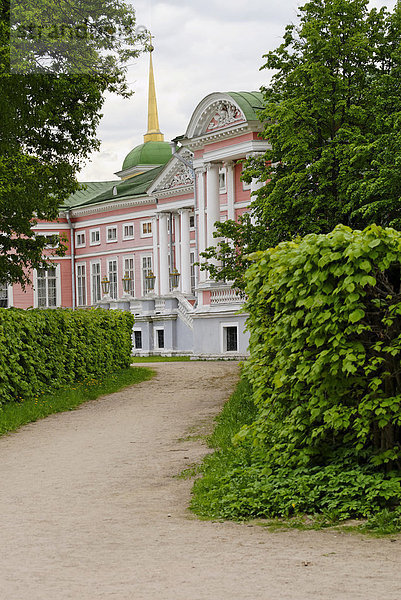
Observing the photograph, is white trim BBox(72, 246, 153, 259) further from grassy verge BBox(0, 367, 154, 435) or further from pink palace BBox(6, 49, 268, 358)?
grassy verge BBox(0, 367, 154, 435)

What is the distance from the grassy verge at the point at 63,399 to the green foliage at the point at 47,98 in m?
3.82

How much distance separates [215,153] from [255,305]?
1087 inches

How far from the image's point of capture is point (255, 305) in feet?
29.1

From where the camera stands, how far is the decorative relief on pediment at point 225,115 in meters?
34.2

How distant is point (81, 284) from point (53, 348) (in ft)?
132

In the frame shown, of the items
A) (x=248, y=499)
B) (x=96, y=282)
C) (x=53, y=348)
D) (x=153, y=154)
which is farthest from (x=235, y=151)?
(x=248, y=499)

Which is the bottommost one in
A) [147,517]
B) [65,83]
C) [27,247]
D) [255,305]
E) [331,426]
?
[147,517]

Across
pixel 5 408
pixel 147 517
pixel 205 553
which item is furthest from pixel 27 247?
pixel 205 553

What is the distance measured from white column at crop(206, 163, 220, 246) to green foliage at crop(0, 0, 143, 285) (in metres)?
13.5

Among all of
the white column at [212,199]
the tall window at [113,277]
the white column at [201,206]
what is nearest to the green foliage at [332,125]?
the white column at [212,199]

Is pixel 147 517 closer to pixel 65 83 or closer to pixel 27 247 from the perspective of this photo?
pixel 65 83

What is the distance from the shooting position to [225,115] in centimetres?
3491

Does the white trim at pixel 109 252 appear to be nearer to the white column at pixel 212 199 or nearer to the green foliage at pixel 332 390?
the white column at pixel 212 199

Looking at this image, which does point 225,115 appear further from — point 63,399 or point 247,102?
point 63,399
